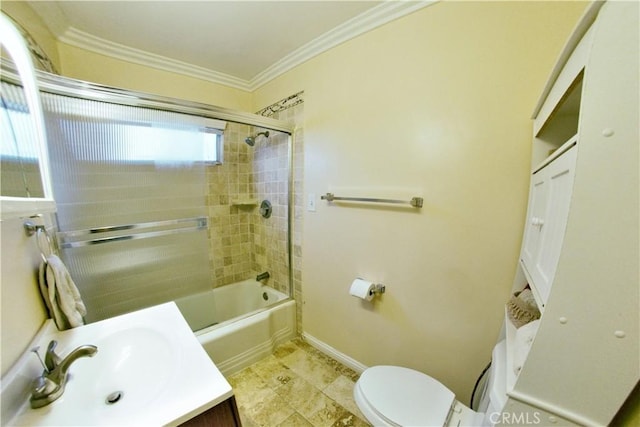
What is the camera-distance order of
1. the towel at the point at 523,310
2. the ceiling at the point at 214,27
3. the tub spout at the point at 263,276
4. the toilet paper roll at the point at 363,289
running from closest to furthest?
the towel at the point at 523,310
the ceiling at the point at 214,27
the toilet paper roll at the point at 363,289
the tub spout at the point at 263,276

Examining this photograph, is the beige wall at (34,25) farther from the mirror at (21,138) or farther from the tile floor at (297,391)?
the tile floor at (297,391)

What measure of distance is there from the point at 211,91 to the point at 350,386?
2738 millimetres

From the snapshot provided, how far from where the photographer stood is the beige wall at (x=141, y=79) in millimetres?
1572

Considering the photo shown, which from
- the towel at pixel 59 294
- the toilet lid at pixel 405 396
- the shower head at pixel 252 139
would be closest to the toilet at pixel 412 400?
the toilet lid at pixel 405 396

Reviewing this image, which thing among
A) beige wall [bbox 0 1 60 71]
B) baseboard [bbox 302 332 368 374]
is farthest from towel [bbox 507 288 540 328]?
beige wall [bbox 0 1 60 71]

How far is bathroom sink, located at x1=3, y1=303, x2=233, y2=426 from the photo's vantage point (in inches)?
23.4

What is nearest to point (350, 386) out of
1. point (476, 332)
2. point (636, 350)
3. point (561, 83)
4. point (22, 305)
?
point (476, 332)

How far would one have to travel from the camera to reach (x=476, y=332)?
1.12 meters

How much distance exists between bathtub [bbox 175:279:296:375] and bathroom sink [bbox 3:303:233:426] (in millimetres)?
669

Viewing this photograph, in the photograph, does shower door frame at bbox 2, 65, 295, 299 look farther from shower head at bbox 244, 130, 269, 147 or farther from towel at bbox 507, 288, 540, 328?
towel at bbox 507, 288, 540, 328

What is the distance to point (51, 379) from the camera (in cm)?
65

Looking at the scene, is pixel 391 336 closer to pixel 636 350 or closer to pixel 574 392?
pixel 574 392

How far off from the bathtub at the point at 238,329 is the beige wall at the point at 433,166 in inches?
20.4

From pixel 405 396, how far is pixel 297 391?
2.68 ft
